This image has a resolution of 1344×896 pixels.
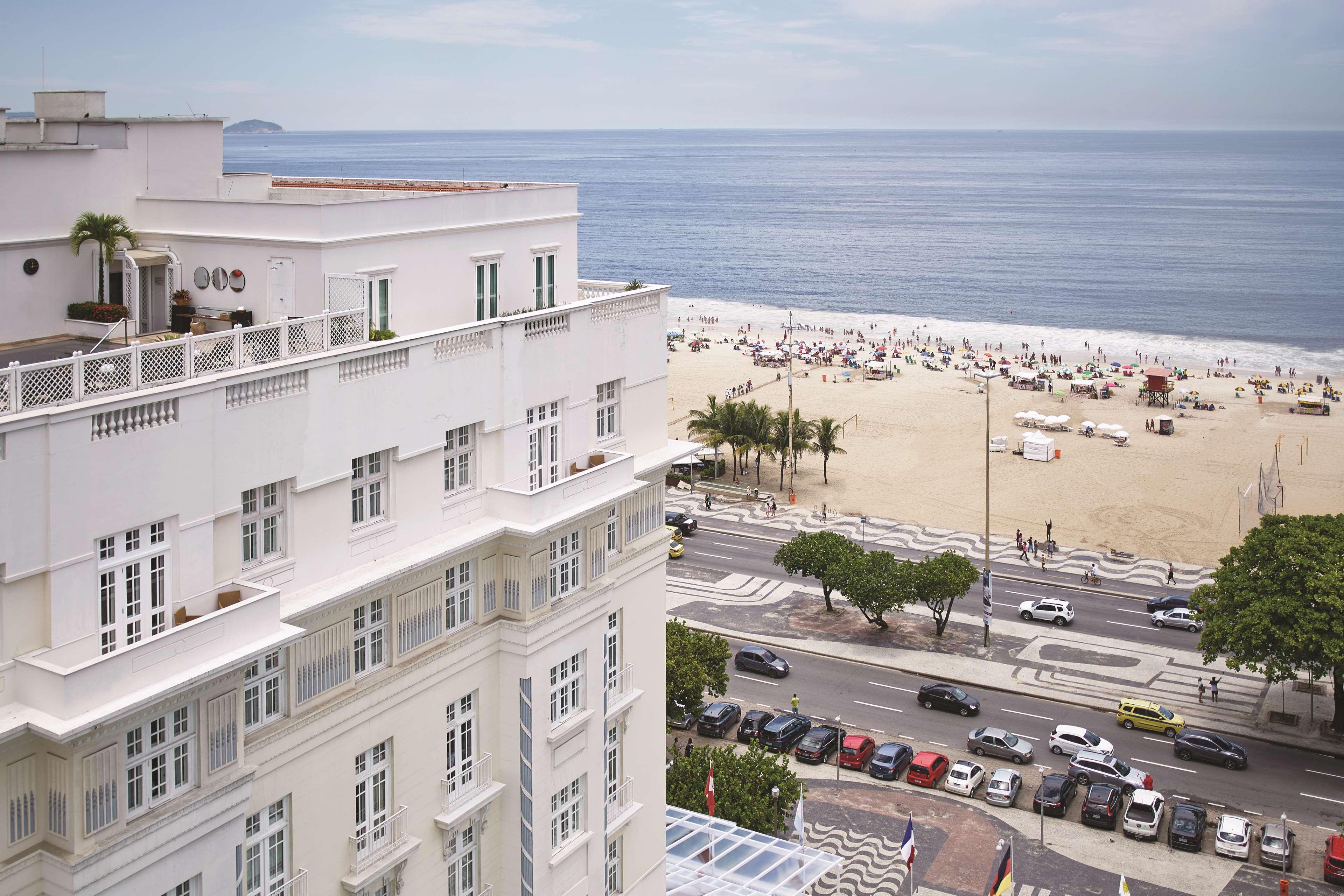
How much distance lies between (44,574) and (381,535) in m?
6.64

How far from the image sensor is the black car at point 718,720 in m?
47.2

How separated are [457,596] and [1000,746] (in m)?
28.2

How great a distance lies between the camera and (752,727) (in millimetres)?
47188

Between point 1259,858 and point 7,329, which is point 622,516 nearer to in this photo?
point 7,329

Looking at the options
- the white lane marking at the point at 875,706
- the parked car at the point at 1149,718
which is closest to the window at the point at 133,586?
the white lane marking at the point at 875,706

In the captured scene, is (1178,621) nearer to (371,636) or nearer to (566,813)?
(566,813)

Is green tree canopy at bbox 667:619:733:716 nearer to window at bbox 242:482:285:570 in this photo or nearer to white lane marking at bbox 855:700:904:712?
white lane marking at bbox 855:700:904:712

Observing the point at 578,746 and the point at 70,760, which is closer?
the point at 70,760

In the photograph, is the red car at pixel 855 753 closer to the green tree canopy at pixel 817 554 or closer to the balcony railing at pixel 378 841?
the green tree canopy at pixel 817 554

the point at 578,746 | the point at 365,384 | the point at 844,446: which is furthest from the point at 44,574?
the point at 844,446

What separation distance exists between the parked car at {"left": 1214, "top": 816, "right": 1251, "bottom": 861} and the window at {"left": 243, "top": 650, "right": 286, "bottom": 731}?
102ft

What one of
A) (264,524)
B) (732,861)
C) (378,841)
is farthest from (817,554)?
(264,524)

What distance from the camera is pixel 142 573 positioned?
17453 mm

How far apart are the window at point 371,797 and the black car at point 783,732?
25.3 metres
